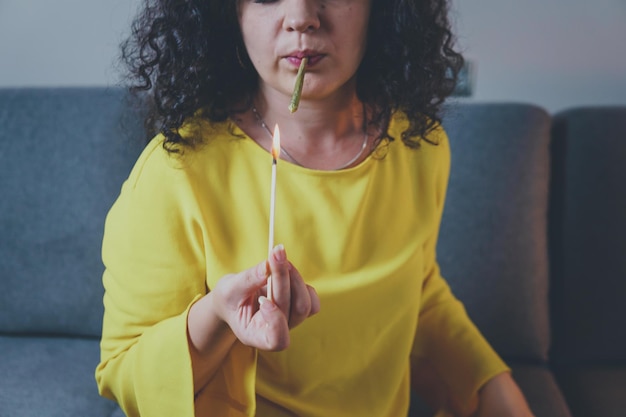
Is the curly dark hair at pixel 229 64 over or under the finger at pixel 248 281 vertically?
over

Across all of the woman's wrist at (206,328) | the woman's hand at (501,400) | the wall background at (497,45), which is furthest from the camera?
the wall background at (497,45)

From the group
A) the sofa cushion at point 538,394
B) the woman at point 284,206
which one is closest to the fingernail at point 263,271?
the woman at point 284,206

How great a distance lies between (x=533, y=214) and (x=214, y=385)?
0.80 m

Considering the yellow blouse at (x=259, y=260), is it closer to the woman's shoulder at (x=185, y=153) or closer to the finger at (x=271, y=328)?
the woman's shoulder at (x=185, y=153)

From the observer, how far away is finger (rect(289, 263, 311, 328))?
0.68 m

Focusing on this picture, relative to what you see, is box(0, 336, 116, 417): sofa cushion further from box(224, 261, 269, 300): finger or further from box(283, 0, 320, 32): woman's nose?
box(283, 0, 320, 32): woman's nose

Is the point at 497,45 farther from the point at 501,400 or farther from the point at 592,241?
the point at 501,400

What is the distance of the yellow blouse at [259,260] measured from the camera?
0.86 metres

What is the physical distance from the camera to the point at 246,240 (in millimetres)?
900

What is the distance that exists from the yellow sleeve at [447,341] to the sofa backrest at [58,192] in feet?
2.01

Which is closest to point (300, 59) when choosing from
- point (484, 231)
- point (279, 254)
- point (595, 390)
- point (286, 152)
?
point (286, 152)

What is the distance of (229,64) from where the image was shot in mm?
958

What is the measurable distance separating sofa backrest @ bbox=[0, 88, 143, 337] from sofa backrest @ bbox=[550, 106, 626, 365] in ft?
2.94

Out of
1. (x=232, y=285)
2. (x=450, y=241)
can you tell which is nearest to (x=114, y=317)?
(x=232, y=285)
